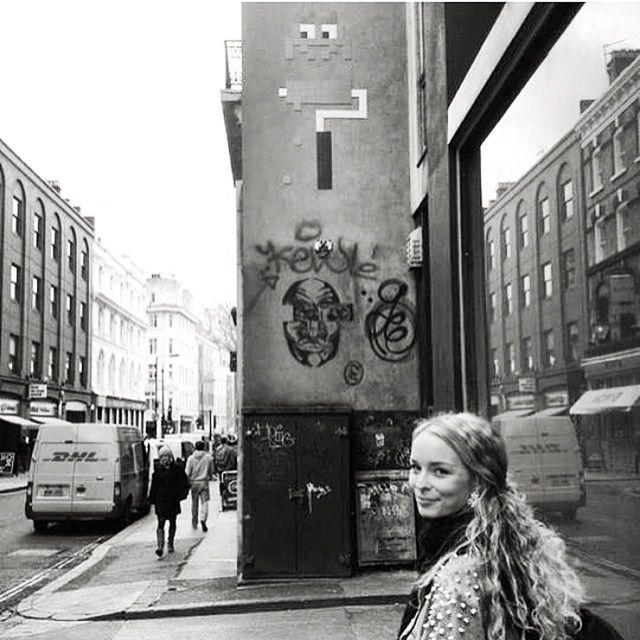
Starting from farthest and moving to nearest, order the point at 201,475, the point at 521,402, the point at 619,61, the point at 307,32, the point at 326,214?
the point at 201,475
the point at 307,32
the point at 326,214
the point at 521,402
the point at 619,61

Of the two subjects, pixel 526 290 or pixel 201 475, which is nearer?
pixel 526 290

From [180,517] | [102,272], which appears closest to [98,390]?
[102,272]

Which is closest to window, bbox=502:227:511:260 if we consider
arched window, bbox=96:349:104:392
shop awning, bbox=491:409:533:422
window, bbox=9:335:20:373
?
shop awning, bbox=491:409:533:422

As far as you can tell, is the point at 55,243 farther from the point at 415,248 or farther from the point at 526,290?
the point at 526,290

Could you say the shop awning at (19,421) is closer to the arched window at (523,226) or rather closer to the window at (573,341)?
the arched window at (523,226)

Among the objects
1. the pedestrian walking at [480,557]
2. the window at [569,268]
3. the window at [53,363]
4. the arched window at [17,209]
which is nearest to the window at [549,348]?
the window at [569,268]

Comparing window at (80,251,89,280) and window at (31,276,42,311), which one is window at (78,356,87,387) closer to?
window at (80,251,89,280)

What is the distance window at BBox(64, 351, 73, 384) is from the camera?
5170cm

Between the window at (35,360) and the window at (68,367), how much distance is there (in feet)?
16.3

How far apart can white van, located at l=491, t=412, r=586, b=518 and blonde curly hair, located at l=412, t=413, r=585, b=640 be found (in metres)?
2.84

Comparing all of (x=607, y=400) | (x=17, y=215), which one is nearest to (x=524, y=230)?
(x=607, y=400)

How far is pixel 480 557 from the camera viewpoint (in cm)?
212

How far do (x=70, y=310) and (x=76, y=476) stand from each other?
37151 millimetres

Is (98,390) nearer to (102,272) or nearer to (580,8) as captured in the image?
(102,272)
